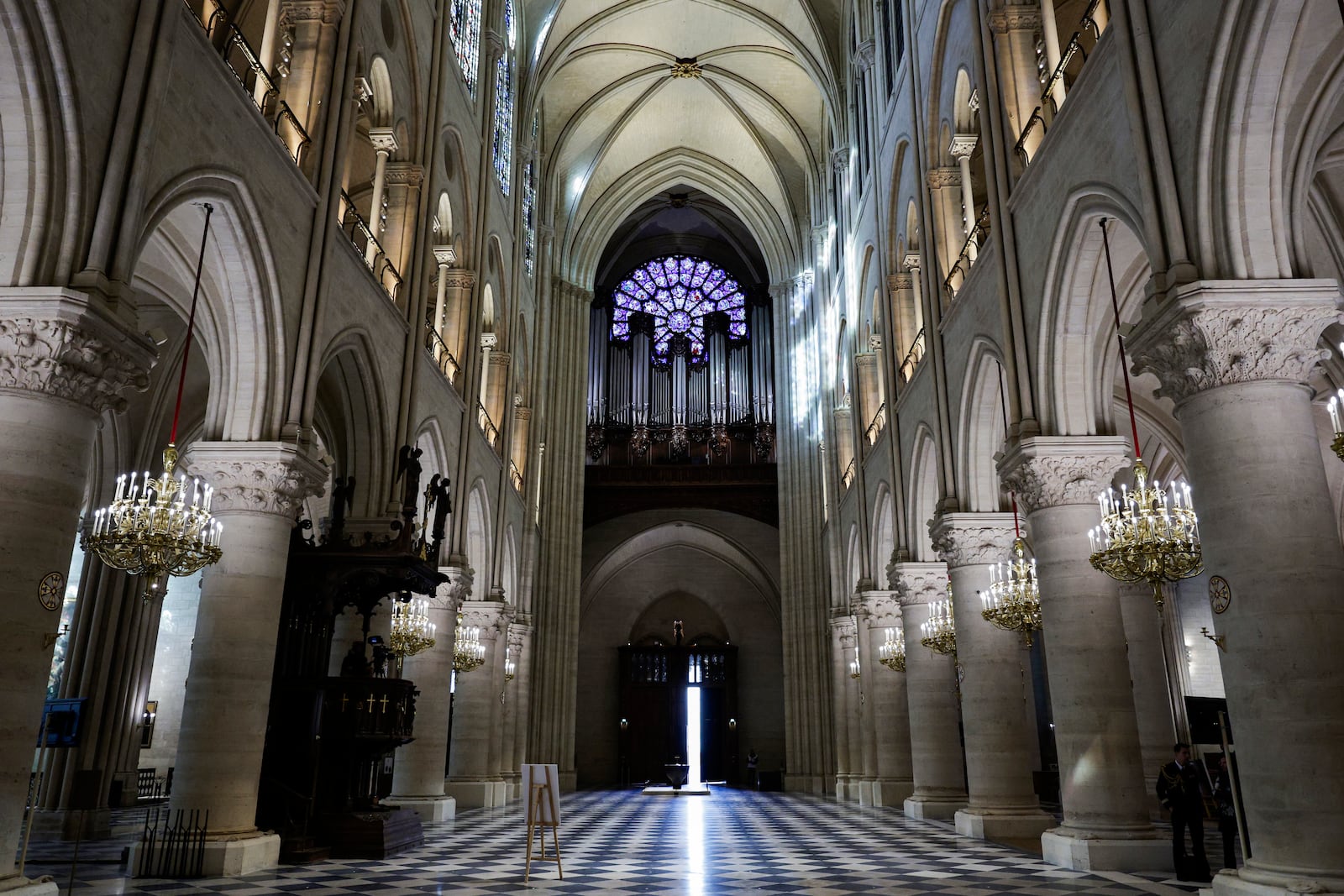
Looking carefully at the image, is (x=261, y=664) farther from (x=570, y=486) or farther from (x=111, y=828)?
(x=570, y=486)

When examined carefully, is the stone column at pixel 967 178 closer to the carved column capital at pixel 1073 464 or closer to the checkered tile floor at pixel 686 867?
the carved column capital at pixel 1073 464

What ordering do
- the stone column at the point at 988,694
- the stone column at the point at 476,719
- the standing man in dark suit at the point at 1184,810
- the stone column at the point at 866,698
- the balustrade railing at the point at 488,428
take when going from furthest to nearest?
the stone column at the point at 866,698 < the balustrade railing at the point at 488,428 < the stone column at the point at 476,719 < the stone column at the point at 988,694 < the standing man in dark suit at the point at 1184,810

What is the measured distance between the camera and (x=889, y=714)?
20.1 meters

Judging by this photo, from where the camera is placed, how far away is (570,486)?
95.6 ft

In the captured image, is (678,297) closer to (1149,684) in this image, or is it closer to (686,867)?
(1149,684)

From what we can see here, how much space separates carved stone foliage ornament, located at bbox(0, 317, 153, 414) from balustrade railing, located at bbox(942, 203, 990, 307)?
985 cm

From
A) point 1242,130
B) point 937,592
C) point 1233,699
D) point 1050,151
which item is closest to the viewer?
point 1233,699

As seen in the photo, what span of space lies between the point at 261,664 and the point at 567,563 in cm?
1908

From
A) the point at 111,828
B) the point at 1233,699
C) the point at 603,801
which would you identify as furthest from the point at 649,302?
the point at 1233,699

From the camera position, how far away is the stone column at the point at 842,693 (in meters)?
24.0

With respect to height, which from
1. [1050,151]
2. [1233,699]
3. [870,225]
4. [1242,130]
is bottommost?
[1233,699]

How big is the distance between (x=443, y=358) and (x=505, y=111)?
792cm

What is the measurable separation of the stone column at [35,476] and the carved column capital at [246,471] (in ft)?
9.27

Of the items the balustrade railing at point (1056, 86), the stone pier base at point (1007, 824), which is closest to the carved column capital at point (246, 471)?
the balustrade railing at point (1056, 86)
